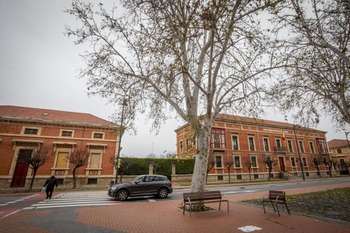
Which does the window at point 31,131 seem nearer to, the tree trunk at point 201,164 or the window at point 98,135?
the window at point 98,135

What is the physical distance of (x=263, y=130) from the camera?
35.4 m

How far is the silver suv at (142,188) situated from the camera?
12.0 metres

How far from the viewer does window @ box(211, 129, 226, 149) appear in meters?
30.9

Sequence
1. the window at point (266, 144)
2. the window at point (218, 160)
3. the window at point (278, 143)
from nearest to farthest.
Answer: the window at point (218, 160), the window at point (266, 144), the window at point (278, 143)

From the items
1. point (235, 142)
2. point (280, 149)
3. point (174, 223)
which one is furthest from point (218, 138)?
point (174, 223)

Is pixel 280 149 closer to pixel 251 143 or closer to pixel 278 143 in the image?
pixel 278 143

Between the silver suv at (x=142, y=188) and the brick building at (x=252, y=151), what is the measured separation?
1385 cm

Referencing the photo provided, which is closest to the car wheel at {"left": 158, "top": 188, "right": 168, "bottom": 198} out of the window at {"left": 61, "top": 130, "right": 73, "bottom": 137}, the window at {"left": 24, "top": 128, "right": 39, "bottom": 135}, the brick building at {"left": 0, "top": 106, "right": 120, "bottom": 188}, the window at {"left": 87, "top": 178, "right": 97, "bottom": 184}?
the brick building at {"left": 0, "top": 106, "right": 120, "bottom": 188}

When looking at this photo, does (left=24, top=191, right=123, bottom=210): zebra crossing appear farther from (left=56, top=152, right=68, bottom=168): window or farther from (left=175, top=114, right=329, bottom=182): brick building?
(left=175, top=114, right=329, bottom=182): brick building

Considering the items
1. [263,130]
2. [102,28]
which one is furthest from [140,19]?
[263,130]

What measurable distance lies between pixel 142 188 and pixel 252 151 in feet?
88.1

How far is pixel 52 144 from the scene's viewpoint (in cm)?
2323

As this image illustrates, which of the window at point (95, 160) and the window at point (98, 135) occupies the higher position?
the window at point (98, 135)

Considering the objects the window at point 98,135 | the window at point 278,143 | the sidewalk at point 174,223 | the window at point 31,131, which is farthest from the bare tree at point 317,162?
the window at point 31,131
